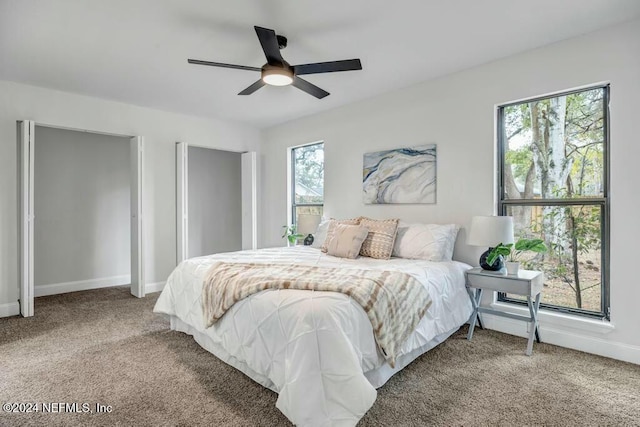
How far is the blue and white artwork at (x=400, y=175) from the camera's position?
3.75m

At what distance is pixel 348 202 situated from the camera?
15.0ft

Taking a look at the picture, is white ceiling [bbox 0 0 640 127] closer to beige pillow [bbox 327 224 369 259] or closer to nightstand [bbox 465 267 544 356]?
beige pillow [bbox 327 224 369 259]

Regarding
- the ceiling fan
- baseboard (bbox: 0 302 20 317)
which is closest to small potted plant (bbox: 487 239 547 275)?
the ceiling fan

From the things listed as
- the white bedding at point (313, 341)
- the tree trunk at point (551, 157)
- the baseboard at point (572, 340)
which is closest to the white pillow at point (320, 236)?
the white bedding at point (313, 341)

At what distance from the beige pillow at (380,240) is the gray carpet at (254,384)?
0.96m

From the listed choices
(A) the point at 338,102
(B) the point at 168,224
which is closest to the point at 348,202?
(A) the point at 338,102

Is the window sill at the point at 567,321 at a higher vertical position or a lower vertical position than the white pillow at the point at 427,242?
lower

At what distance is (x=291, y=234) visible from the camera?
17.1 ft

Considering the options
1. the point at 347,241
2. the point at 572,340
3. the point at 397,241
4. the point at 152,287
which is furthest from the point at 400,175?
the point at 152,287

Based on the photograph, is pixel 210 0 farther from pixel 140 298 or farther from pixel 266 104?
pixel 140 298

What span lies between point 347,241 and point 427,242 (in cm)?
76

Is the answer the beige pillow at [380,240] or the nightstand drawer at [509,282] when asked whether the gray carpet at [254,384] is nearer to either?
the nightstand drawer at [509,282]

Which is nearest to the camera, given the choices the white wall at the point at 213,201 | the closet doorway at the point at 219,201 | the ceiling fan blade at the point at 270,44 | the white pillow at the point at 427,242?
the ceiling fan blade at the point at 270,44

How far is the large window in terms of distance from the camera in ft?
9.20
